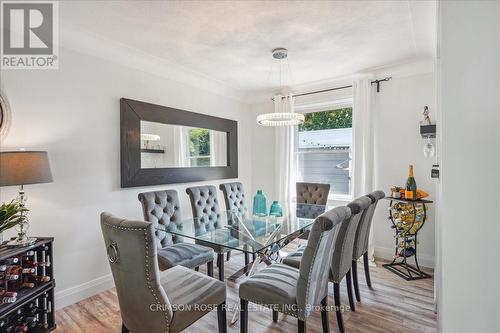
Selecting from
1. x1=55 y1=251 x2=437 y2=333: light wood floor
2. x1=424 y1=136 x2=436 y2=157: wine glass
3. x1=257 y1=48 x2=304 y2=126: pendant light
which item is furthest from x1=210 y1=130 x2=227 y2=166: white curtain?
x1=424 y1=136 x2=436 y2=157: wine glass

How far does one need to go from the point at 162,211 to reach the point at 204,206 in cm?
59

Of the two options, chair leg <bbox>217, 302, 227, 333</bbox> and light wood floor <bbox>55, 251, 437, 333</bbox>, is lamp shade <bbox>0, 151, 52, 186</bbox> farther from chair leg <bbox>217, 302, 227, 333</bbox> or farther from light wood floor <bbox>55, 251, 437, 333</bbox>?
chair leg <bbox>217, 302, 227, 333</bbox>

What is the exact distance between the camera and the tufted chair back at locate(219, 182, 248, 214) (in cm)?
350

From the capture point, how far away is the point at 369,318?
226 centimetres

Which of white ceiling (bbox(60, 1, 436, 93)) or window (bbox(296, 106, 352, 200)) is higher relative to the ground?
white ceiling (bbox(60, 1, 436, 93))

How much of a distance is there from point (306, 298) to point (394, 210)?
2.35m

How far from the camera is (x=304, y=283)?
1605 millimetres

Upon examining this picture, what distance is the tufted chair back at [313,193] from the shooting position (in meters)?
3.63

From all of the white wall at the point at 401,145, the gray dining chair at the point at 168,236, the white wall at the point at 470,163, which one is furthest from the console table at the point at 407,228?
the white wall at the point at 470,163

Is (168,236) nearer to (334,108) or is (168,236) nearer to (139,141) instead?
(139,141)

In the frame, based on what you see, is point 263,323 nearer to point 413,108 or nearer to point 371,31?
point 371,31

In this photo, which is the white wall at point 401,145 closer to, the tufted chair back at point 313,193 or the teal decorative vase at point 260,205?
the tufted chair back at point 313,193

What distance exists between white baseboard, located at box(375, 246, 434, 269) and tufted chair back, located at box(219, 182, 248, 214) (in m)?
1.99

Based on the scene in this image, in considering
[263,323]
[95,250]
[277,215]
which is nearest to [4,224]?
[95,250]
